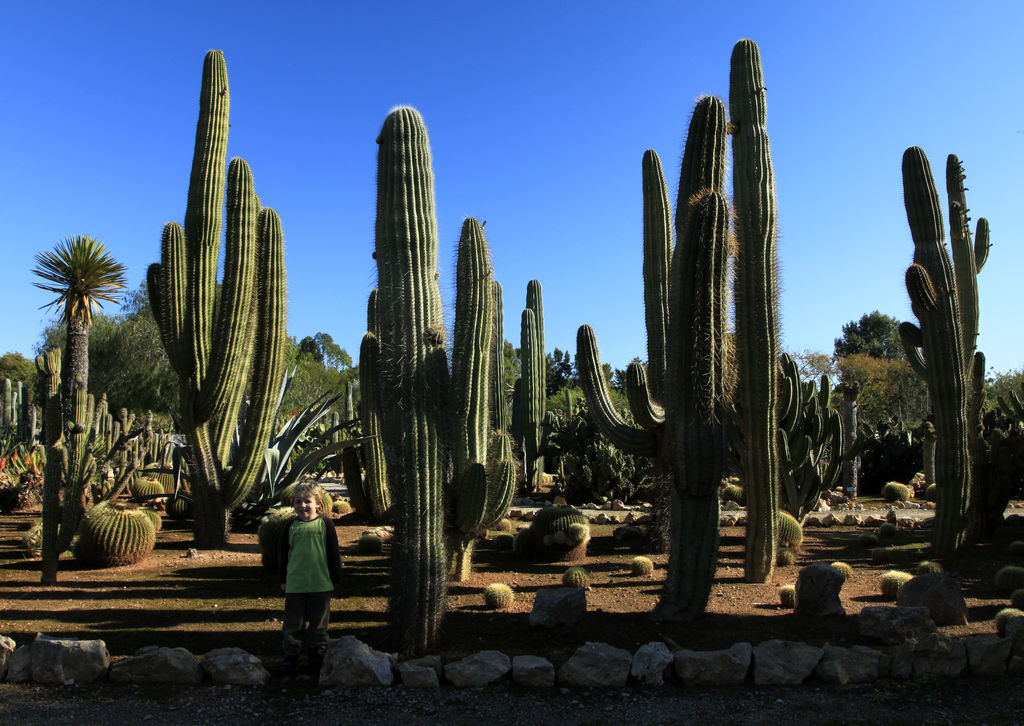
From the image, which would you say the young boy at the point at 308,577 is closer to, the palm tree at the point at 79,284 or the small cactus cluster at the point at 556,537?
the small cactus cluster at the point at 556,537

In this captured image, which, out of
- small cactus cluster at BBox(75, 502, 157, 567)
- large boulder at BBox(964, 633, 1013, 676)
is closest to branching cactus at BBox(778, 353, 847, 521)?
large boulder at BBox(964, 633, 1013, 676)

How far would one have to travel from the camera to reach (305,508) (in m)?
5.02

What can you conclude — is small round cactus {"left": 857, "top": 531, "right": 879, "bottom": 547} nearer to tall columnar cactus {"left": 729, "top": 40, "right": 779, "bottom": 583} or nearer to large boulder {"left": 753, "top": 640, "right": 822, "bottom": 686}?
tall columnar cactus {"left": 729, "top": 40, "right": 779, "bottom": 583}

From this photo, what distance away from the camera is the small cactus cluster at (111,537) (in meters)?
7.79

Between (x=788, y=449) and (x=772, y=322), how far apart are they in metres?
2.84

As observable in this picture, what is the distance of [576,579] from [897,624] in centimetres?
291

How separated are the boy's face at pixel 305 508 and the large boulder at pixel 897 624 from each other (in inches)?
159

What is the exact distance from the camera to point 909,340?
8.69m

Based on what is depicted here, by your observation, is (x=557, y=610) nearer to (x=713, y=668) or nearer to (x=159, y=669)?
(x=713, y=668)

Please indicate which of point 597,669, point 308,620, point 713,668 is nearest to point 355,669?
point 308,620

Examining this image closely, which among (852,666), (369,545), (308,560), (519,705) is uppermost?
(308,560)

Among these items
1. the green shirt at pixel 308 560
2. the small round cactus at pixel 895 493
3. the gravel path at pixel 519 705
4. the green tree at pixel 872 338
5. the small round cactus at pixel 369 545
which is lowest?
the gravel path at pixel 519 705

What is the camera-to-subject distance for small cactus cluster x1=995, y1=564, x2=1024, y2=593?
21.7ft

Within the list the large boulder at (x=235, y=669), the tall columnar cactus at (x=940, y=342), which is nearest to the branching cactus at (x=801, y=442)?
the tall columnar cactus at (x=940, y=342)
